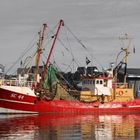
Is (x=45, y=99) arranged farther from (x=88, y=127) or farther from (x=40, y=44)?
(x=88, y=127)

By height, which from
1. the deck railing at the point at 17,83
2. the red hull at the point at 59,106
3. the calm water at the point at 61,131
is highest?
the deck railing at the point at 17,83

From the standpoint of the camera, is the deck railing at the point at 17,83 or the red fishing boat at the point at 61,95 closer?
the red fishing boat at the point at 61,95

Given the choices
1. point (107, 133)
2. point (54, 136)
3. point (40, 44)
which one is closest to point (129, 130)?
point (107, 133)

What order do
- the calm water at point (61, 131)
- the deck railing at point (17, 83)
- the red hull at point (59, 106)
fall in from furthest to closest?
the deck railing at point (17, 83) → the red hull at point (59, 106) → the calm water at point (61, 131)

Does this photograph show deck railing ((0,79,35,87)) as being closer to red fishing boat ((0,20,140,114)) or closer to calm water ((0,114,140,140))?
red fishing boat ((0,20,140,114))

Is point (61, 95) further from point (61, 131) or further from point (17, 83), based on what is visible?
point (61, 131)

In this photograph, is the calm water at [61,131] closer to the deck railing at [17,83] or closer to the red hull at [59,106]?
the red hull at [59,106]

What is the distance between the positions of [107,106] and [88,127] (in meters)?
20.5

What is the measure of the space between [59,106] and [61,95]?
1.25 m

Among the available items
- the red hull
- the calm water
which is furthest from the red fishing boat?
the calm water

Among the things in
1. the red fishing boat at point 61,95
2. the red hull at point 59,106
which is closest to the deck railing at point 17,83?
the red fishing boat at point 61,95

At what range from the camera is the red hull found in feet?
188

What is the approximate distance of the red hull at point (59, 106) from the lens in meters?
57.4

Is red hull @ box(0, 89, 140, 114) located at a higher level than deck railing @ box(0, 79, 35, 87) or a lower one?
lower
